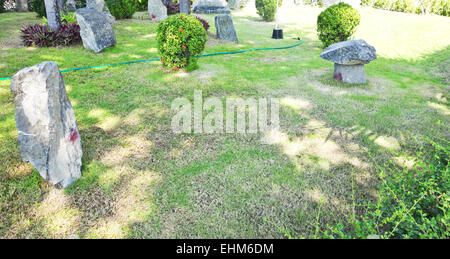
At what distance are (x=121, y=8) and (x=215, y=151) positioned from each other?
35.9ft

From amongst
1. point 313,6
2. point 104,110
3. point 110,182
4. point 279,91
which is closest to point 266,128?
point 279,91

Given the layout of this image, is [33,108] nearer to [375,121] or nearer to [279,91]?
[279,91]

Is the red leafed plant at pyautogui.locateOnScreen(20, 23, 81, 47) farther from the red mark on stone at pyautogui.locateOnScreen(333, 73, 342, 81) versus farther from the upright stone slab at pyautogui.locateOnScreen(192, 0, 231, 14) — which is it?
the upright stone slab at pyautogui.locateOnScreen(192, 0, 231, 14)

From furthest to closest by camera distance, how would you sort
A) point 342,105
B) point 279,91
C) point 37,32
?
point 37,32, point 279,91, point 342,105

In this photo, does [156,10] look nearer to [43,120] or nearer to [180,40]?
[180,40]

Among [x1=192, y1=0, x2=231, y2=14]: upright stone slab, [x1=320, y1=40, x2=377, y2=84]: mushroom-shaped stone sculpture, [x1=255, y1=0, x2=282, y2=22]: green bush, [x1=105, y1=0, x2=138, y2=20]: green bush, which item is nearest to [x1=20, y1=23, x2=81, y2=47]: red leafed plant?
[x1=105, y1=0, x2=138, y2=20]: green bush

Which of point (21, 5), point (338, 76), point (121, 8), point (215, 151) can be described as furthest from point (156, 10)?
point (215, 151)

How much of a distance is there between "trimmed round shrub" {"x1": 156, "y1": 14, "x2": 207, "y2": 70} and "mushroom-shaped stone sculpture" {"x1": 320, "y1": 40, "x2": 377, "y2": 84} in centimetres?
299

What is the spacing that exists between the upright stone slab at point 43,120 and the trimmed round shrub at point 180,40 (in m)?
3.80

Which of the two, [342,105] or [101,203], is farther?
[342,105]

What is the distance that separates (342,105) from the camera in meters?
5.23

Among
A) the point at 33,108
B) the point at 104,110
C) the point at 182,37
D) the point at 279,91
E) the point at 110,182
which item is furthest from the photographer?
the point at 182,37

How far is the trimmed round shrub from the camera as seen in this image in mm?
6348
